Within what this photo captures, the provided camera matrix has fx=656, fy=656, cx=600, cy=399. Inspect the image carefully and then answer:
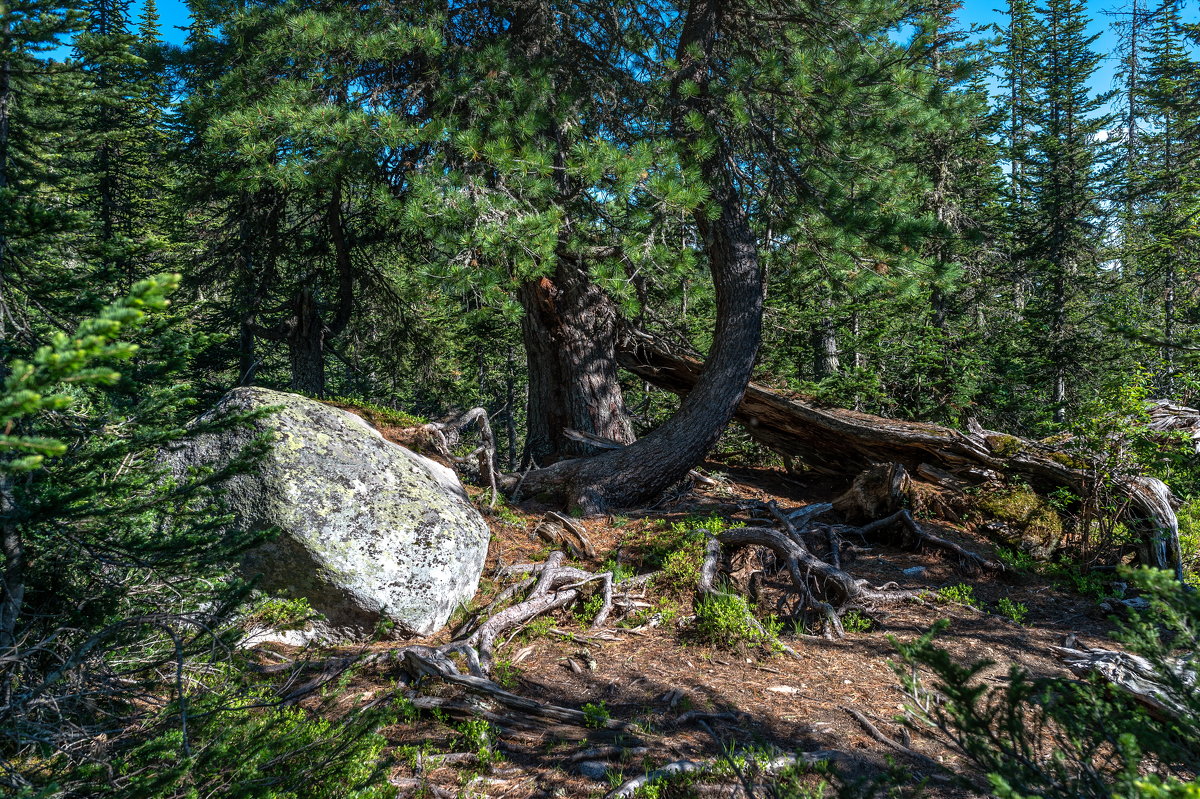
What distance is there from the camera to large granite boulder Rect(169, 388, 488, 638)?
481cm

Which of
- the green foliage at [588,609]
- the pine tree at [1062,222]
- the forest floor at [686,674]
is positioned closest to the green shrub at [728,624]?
the forest floor at [686,674]

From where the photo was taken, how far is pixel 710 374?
7734 mm

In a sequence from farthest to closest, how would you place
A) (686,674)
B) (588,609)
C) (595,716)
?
(588,609)
(686,674)
(595,716)

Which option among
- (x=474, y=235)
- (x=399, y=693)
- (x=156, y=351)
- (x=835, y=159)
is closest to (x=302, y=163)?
(x=474, y=235)

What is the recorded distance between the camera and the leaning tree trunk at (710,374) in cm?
759

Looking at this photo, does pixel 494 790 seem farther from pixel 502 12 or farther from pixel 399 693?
pixel 502 12

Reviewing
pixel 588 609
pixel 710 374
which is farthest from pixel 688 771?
pixel 710 374

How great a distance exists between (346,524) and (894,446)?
20.8 feet

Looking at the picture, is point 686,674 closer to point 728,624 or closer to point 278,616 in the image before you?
point 728,624

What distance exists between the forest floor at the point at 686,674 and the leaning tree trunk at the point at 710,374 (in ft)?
2.26

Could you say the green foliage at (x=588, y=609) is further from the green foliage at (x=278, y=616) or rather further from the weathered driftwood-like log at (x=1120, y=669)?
the weathered driftwood-like log at (x=1120, y=669)

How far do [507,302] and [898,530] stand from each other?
16.2 ft

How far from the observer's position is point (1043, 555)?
681cm

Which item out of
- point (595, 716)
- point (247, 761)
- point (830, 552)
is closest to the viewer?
point (247, 761)
